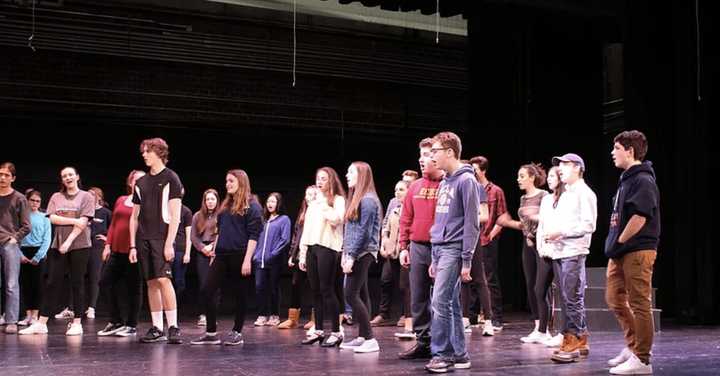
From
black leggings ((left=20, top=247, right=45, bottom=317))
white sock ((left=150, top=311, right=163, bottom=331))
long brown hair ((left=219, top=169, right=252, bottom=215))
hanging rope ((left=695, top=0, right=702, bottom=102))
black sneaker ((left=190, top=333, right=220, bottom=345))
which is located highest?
hanging rope ((left=695, top=0, right=702, bottom=102))

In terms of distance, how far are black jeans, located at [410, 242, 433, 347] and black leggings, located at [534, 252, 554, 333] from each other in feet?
3.98

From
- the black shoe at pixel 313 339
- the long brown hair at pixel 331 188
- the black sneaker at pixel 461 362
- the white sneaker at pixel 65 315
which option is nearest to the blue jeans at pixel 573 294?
the black sneaker at pixel 461 362

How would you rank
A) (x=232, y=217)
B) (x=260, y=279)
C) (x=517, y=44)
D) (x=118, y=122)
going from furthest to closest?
(x=118, y=122) < (x=517, y=44) < (x=260, y=279) < (x=232, y=217)

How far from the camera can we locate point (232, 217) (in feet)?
20.8

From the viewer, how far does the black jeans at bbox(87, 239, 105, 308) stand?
8.17 metres

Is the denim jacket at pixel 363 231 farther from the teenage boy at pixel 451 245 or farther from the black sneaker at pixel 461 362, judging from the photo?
the black sneaker at pixel 461 362

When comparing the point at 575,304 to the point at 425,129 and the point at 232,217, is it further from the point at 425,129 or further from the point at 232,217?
the point at 425,129

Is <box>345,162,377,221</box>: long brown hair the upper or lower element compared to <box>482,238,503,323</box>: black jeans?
upper

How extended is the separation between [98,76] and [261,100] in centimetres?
254

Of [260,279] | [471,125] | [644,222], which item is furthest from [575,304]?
[471,125]

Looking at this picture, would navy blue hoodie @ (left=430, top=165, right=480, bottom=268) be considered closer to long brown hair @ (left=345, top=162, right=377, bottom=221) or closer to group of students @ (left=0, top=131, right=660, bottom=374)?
group of students @ (left=0, top=131, right=660, bottom=374)

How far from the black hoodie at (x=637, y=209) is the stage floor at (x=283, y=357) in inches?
30.6

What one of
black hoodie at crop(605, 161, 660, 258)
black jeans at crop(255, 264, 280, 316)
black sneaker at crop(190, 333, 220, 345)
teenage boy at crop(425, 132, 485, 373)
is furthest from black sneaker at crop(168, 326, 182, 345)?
black hoodie at crop(605, 161, 660, 258)

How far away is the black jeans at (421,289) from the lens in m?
5.45
